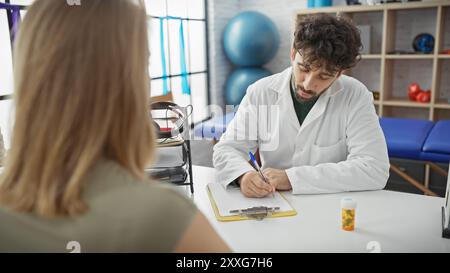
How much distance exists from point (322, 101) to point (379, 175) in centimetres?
41

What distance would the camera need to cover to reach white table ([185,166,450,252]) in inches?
41.1

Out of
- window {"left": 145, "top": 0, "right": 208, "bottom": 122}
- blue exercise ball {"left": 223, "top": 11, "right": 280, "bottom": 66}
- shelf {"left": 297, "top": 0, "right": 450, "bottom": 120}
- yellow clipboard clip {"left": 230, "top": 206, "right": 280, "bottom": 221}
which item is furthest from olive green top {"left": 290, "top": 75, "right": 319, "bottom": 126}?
blue exercise ball {"left": 223, "top": 11, "right": 280, "bottom": 66}

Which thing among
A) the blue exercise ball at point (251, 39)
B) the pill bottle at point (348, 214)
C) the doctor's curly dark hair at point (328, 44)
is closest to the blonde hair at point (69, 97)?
the pill bottle at point (348, 214)

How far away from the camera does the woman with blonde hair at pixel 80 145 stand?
593 mm

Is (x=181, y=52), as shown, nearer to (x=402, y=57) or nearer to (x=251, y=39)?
(x=251, y=39)

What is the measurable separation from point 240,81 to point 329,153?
3.06 m

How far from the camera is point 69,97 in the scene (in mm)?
599

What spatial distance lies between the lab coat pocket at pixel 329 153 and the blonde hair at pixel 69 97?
46.5 inches

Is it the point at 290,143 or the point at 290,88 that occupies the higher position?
the point at 290,88

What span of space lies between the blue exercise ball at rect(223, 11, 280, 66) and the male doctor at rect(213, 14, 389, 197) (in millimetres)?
2776

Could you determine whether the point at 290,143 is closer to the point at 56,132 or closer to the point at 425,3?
the point at 56,132

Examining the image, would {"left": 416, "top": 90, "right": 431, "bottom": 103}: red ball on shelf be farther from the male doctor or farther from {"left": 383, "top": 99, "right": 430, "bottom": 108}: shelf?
the male doctor

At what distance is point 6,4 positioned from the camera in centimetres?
256
